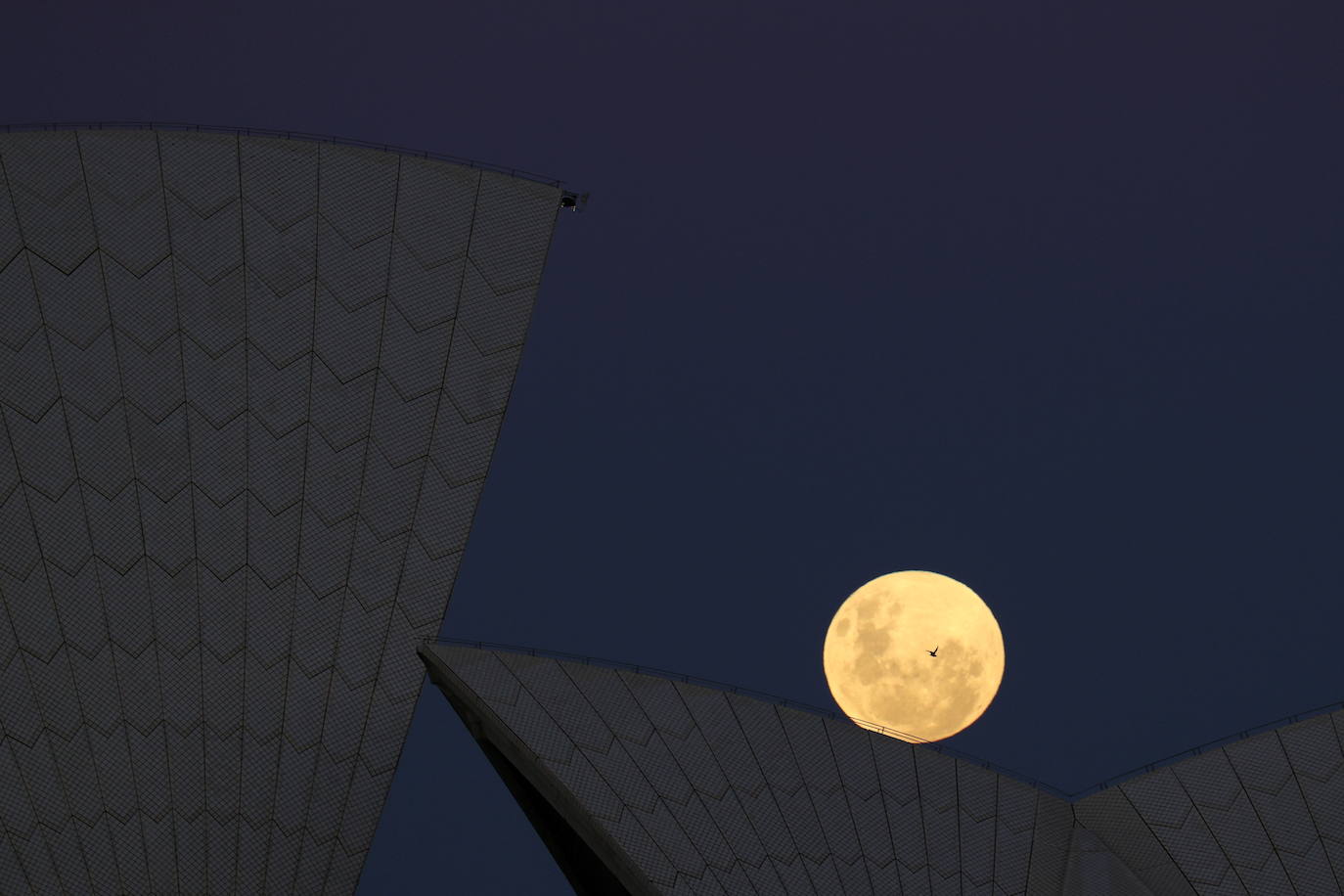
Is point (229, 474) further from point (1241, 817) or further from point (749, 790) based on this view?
point (1241, 817)

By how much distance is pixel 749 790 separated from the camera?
2552 cm

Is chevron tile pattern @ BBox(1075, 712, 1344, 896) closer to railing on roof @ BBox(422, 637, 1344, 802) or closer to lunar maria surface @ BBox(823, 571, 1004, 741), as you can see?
railing on roof @ BBox(422, 637, 1344, 802)

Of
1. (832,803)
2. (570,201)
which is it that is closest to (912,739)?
(832,803)

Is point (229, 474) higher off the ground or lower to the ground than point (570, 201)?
lower

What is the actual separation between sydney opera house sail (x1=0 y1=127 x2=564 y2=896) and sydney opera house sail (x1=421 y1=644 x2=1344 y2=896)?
8.33ft

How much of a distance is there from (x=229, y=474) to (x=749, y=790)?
1065 centimetres

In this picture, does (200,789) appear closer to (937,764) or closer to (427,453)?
(427,453)

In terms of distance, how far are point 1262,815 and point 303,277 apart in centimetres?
1993

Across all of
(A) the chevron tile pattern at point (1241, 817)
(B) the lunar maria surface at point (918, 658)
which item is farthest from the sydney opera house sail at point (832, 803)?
(B) the lunar maria surface at point (918, 658)

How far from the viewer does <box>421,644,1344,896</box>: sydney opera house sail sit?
965 inches

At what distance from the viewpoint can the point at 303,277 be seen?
88.4 ft

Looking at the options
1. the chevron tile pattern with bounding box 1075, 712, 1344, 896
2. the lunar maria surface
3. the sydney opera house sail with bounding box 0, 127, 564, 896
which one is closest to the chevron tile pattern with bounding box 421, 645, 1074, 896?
the chevron tile pattern with bounding box 1075, 712, 1344, 896

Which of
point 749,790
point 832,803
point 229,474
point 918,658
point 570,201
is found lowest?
point 749,790

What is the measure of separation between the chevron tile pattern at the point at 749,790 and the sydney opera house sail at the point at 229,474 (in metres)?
2.58
